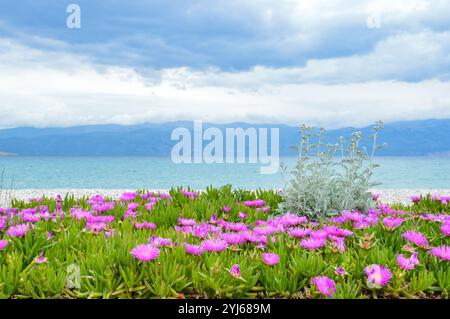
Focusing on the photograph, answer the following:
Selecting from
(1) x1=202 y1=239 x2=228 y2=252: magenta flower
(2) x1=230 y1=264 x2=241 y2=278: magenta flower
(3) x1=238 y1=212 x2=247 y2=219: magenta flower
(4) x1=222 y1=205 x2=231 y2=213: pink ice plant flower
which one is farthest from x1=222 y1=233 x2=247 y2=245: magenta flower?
(4) x1=222 y1=205 x2=231 y2=213: pink ice plant flower

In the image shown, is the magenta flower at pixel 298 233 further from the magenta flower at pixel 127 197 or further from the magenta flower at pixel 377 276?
the magenta flower at pixel 127 197

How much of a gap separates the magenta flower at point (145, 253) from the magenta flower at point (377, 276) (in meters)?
1.18

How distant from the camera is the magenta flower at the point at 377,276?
8.57ft

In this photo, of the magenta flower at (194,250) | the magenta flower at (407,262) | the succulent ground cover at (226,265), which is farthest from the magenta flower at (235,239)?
the magenta flower at (407,262)

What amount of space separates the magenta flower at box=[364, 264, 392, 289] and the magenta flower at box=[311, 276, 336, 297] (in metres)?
0.24

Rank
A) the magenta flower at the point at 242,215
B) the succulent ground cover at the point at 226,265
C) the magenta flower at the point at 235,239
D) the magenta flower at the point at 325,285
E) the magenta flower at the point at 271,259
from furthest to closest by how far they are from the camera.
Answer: the magenta flower at the point at 242,215, the magenta flower at the point at 235,239, the magenta flower at the point at 271,259, the succulent ground cover at the point at 226,265, the magenta flower at the point at 325,285

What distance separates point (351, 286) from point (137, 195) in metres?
4.39

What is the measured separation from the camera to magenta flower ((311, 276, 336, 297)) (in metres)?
2.48

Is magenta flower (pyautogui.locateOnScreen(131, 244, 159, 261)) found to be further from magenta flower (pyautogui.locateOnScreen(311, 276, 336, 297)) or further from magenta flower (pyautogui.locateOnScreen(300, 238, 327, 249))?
magenta flower (pyautogui.locateOnScreen(300, 238, 327, 249))
